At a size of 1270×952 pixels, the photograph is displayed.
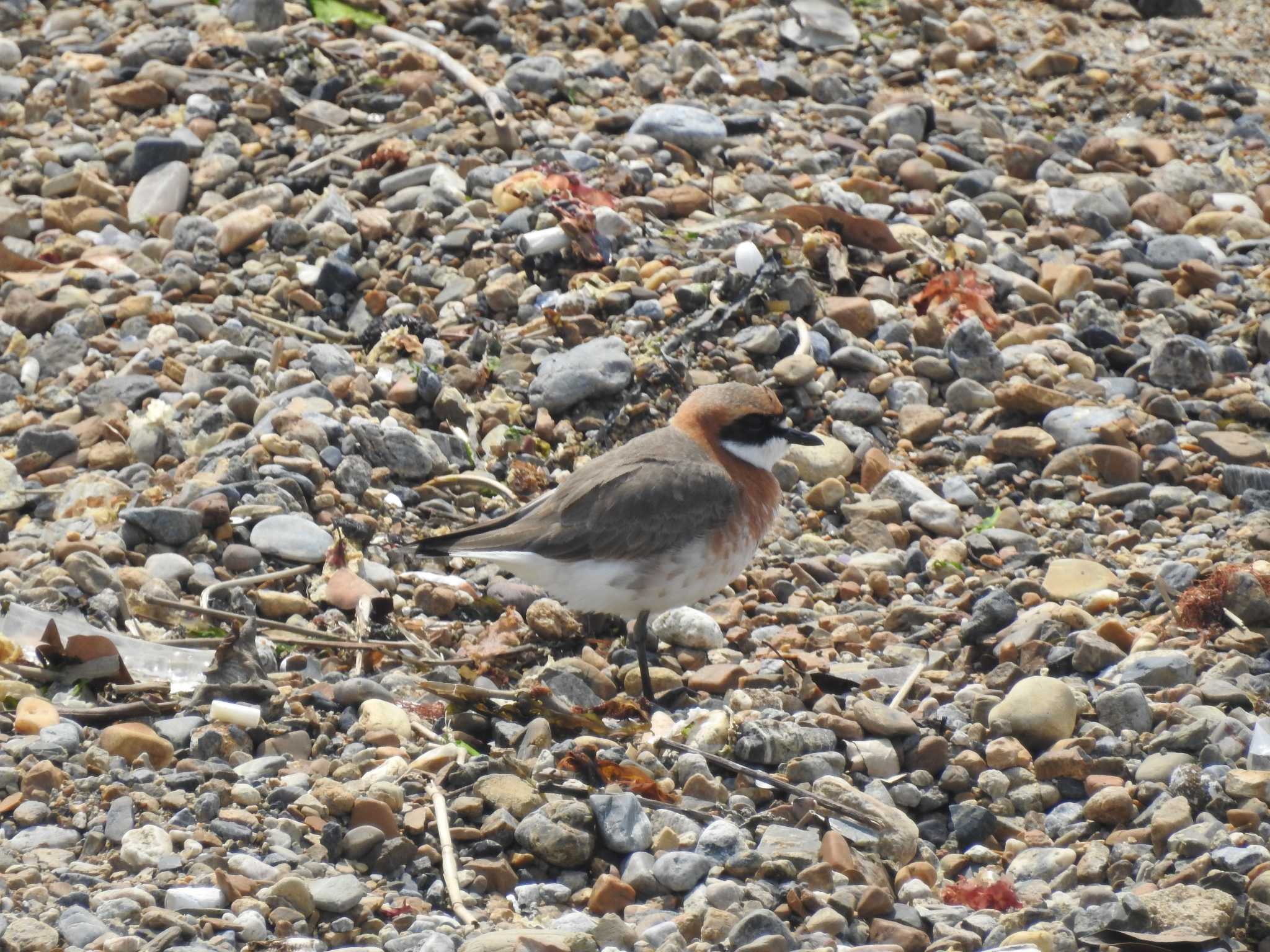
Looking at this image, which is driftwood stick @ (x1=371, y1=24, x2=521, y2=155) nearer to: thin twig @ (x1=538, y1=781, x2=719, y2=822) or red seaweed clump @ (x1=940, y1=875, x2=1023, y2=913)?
thin twig @ (x1=538, y1=781, x2=719, y2=822)

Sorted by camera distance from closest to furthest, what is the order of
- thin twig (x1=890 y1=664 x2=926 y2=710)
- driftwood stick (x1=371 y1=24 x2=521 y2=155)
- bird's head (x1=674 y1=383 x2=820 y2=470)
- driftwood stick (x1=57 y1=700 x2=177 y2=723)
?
driftwood stick (x1=57 y1=700 x2=177 y2=723)
thin twig (x1=890 y1=664 x2=926 y2=710)
bird's head (x1=674 y1=383 x2=820 y2=470)
driftwood stick (x1=371 y1=24 x2=521 y2=155)

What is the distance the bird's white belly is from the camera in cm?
624

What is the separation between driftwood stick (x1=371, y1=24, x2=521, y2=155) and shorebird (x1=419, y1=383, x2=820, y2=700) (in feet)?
12.0

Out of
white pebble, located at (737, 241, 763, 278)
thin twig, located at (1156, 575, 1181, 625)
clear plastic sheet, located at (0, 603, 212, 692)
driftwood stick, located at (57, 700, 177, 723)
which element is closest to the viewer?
driftwood stick, located at (57, 700, 177, 723)

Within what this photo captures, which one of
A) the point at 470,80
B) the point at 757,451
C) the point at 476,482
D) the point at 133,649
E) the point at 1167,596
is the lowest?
the point at 476,482

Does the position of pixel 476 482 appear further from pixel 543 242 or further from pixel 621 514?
pixel 543 242

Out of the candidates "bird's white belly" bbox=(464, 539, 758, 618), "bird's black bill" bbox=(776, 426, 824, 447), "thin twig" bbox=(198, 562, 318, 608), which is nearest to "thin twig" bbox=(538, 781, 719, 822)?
"bird's white belly" bbox=(464, 539, 758, 618)

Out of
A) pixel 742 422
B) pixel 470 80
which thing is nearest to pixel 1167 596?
pixel 742 422

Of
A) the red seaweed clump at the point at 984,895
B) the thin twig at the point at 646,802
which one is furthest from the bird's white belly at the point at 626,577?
the red seaweed clump at the point at 984,895

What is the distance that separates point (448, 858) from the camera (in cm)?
482

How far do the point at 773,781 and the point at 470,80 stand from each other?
20.6 ft

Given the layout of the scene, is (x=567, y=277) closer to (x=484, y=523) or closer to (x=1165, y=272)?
(x=484, y=523)

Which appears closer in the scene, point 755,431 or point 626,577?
point 626,577

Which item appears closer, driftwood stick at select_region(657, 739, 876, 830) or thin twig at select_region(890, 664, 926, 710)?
driftwood stick at select_region(657, 739, 876, 830)
